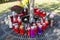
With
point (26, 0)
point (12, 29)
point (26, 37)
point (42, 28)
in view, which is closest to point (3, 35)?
point (12, 29)

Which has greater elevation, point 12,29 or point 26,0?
point 26,0

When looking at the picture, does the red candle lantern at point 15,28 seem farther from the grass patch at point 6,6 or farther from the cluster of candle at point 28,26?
the grass patch at point 6,6

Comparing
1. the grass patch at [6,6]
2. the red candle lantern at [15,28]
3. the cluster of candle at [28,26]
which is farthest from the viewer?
the grass patch at [6,6]

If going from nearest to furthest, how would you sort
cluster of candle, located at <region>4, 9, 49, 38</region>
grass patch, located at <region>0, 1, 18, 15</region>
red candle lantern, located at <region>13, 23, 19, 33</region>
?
cluster of candle, located at <region>4, 9, 49, 38</region> → red candle lantern, located at <region>13, 23, 19, 33</region> → grass patch, located at <region>0, 1, 18, 15</region>

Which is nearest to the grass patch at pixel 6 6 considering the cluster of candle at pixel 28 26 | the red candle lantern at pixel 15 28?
the cluster of candle at pixel 28 26

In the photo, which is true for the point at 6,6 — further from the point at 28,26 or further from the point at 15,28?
the point at 28,26

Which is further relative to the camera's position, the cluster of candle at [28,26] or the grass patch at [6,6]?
the grass patch at [6,6]

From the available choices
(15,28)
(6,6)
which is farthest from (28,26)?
(6,6)

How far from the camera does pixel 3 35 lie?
6.19 m

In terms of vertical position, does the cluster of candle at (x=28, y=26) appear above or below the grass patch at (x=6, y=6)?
below

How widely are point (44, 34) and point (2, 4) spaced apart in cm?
359

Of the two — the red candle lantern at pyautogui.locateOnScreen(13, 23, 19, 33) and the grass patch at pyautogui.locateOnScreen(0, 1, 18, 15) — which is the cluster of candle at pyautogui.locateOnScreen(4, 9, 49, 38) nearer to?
the red candle lantern at pyautogui.locateOnScreen(13, 23, 19, 33)

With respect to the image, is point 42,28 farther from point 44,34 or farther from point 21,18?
point 21,18

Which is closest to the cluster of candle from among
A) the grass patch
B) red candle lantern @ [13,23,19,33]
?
red candle lantern @ [13,23,19,33]
